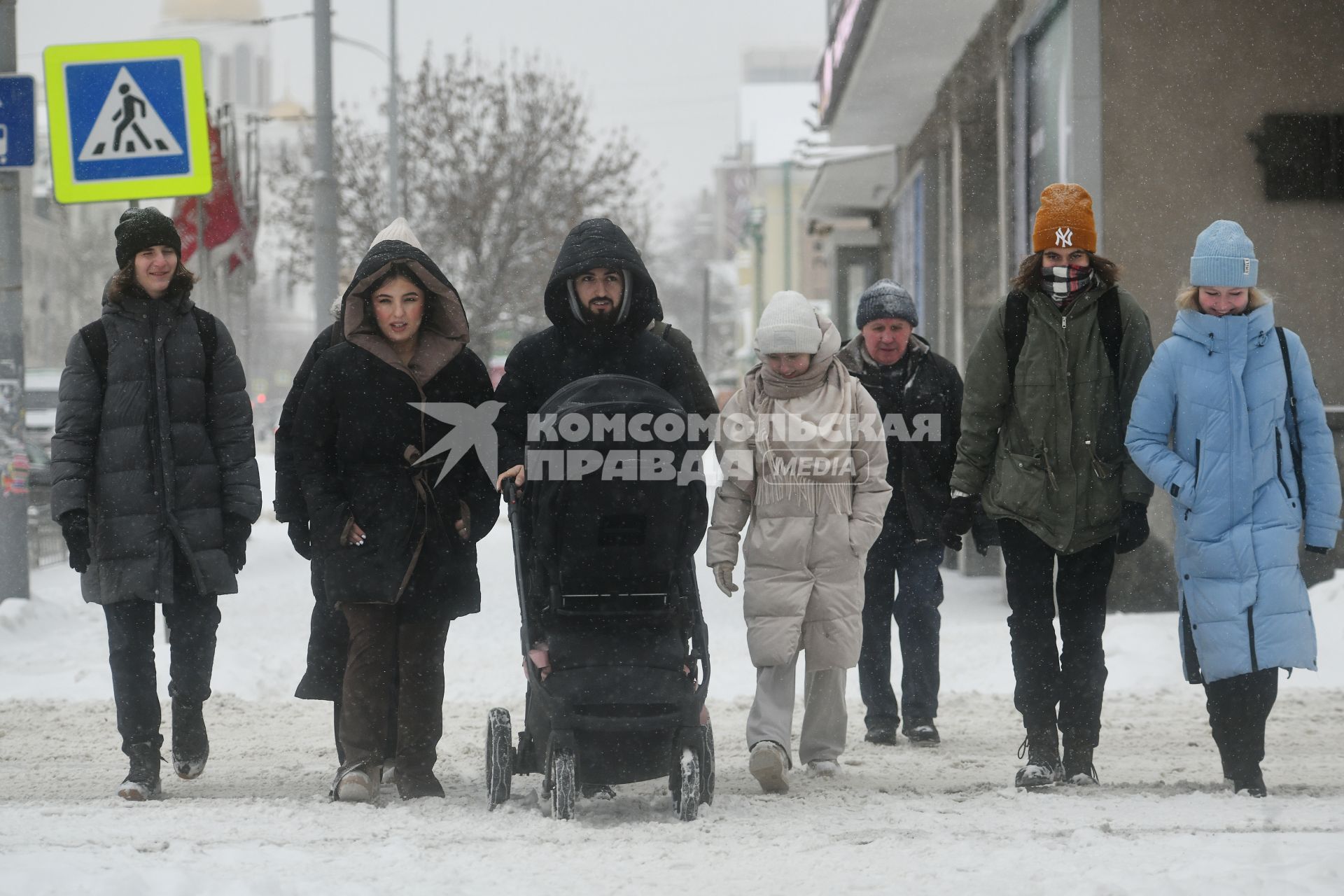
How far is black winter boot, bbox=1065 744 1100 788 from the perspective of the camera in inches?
237

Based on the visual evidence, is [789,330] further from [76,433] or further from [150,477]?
[76,433]

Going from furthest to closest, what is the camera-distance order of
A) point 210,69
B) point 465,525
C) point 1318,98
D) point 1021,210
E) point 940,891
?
1. point 210,69
2. point 1021,210
3. point 1318,98
4. point 465,525
5. point 940,891

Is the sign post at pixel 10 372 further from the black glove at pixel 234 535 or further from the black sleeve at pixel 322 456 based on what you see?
the black sleeve at pixel 322 456

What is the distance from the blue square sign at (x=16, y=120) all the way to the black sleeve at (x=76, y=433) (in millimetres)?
4842

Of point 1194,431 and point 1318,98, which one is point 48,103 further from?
point 1318,98

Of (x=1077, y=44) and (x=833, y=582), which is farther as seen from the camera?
(x=1077, y=44)

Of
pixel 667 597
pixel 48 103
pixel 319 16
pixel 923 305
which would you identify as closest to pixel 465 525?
pixel 667 597

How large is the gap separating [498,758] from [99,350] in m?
2.08

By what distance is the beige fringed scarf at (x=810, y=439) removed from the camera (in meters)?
6.25

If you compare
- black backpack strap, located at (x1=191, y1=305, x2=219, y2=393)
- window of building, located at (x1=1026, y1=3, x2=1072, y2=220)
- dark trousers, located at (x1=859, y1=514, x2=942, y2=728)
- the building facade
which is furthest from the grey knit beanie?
window of building, located at (x1=1026, y1=3, x2=1072, y2=220)

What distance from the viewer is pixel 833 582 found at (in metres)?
6.28

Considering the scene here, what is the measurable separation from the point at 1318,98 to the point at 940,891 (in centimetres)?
772

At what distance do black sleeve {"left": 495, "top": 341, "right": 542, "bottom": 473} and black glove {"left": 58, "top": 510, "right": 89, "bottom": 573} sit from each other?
59.1 inches

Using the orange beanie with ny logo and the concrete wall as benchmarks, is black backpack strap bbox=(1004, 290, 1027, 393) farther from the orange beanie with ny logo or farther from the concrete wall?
the concrete wall
